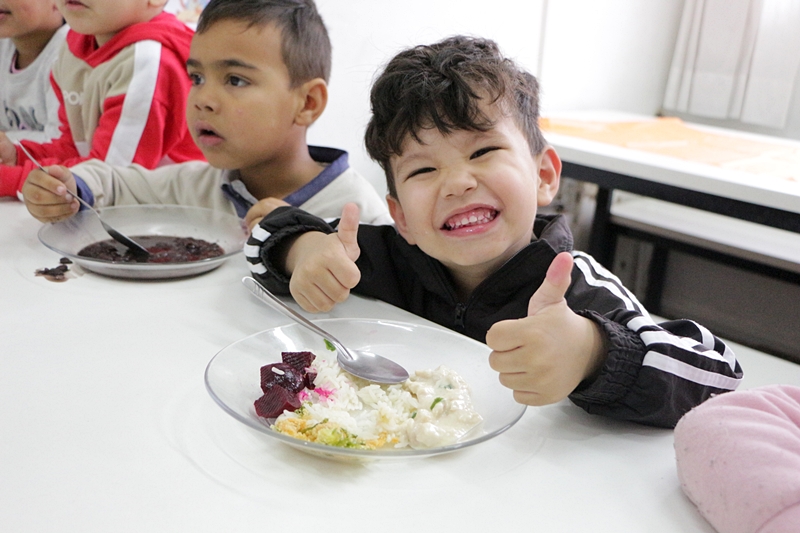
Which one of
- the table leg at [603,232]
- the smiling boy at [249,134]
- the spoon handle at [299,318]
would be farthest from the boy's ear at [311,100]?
the table leg at [603,232]

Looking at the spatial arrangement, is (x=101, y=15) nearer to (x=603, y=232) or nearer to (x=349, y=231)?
(x=349, y=231)

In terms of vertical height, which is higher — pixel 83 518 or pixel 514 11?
pixel 514 11

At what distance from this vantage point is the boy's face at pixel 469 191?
0.88m

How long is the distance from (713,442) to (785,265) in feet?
6.56

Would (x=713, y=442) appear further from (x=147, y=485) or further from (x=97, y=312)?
(x=97, y=312)

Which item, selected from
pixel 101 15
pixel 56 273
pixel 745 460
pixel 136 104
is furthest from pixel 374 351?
pixel 101 15

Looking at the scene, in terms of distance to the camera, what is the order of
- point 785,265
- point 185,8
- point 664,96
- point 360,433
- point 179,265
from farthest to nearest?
point 664,96, point 785,265, point 185,8, point 179,265, point 360,433

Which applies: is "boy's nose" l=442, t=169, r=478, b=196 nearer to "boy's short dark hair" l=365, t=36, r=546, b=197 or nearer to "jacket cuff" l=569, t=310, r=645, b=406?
"boy's short dark hair" l=365, t=36, r=546, b=197

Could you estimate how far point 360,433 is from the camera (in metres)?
0.59

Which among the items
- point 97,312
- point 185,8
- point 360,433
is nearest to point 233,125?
point 97,312

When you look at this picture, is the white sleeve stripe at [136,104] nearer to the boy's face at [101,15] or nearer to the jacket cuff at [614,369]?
the boy's face at [101,15]

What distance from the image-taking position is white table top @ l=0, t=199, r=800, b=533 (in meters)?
0.50

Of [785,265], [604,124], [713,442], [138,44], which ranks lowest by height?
[785,265]

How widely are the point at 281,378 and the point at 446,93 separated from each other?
0.44 m
